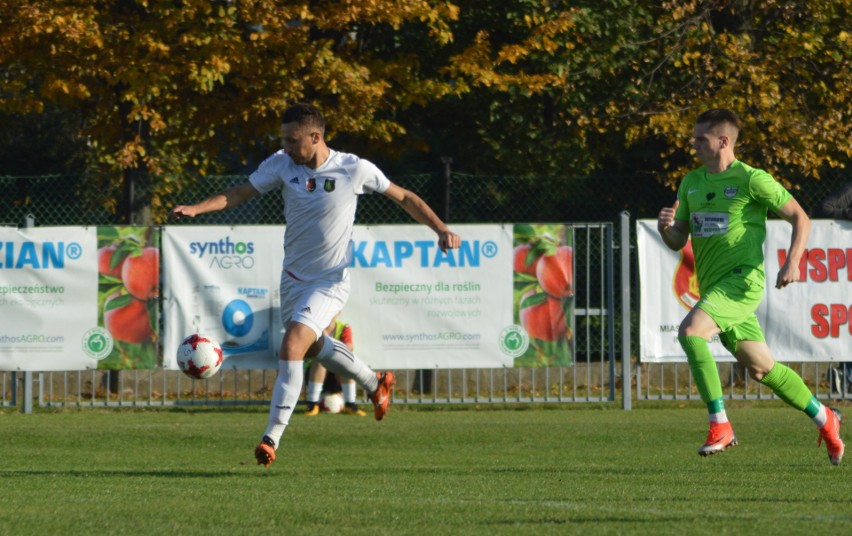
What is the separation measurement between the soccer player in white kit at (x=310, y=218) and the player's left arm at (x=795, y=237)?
1.95 metres

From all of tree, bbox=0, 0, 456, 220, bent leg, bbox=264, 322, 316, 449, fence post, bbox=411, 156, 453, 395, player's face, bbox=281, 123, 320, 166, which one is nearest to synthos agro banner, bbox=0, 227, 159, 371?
fence post, bbox=411, 156, 453, 395

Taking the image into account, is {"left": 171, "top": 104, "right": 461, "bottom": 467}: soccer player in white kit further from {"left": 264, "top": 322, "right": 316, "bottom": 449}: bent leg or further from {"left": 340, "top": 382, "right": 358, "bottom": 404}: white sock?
{"left": 340, "top": 382, "right": 358, "bottom": 404}: white sock

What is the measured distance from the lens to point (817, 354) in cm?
1523

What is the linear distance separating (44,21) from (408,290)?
562 centimetres

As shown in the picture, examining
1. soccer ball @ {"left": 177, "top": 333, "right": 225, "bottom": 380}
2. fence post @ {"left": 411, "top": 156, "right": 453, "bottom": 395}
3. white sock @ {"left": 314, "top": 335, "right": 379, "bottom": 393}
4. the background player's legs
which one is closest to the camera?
white sock @ {"left": 314, "top": 335, "right": 379, "bottom": 393}

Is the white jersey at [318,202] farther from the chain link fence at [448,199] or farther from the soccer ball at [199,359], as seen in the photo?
the chain link fence at [448,199]

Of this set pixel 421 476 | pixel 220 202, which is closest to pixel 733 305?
pixel 421 476

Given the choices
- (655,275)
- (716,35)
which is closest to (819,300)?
(655,275)

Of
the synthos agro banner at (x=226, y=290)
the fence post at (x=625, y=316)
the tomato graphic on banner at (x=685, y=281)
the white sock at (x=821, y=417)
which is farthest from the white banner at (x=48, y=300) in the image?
the white sock at (x=821, y=417)

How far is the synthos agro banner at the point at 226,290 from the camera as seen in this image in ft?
48.5

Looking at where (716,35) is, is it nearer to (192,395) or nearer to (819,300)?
(819,300)

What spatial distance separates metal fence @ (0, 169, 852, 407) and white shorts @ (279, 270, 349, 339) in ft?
20.0

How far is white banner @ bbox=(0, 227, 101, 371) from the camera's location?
1474cm

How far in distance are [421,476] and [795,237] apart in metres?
2.56
